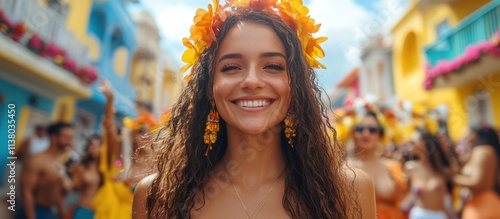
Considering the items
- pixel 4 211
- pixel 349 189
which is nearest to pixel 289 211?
pixel 349 189

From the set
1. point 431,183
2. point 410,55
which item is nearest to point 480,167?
point 431,183

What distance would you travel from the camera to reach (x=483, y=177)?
3.24 m

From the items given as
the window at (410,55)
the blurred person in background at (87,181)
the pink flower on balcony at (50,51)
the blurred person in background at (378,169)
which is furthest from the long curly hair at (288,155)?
the window at (410,55)

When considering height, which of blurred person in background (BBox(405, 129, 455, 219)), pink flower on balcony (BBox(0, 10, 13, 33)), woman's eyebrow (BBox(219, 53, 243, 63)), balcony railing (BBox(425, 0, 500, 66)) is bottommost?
blurred person in background (BBox(405, 129, 455, 219))

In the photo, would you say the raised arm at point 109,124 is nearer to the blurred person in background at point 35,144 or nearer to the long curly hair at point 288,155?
the blurred person in background at point 35,144

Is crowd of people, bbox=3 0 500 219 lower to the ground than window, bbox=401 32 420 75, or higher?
lower

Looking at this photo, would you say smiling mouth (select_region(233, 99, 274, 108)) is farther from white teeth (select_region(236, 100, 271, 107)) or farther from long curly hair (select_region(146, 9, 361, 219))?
long curly hair (select_region(146, 9, 361, 219))

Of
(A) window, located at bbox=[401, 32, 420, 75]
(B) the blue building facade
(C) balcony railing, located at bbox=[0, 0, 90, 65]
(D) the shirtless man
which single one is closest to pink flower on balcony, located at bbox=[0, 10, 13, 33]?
(C) balcony railing, located at bbox=[0, 0, 90, 65]

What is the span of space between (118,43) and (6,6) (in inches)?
296

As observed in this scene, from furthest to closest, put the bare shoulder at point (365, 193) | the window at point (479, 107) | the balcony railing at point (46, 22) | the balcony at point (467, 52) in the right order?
the window at point (479, 107), the balcony at point (467, 52), the balcony railing at point (46, 22), the bare shoulder at point (365, 193)

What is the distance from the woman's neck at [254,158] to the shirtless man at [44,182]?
2.43 metres

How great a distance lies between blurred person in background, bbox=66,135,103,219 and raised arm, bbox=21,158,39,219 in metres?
0.31

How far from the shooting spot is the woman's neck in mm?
1460

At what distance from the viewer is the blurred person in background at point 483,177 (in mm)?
3029
